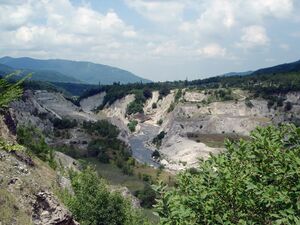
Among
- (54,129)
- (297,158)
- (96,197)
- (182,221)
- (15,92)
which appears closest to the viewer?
(15,92)

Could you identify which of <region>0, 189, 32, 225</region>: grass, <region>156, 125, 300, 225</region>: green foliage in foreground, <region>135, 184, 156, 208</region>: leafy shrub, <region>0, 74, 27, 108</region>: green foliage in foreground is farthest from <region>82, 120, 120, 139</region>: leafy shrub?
<region>0, 74, 27, 108</region>: green foliage in foreground

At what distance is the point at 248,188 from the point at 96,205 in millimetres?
34055

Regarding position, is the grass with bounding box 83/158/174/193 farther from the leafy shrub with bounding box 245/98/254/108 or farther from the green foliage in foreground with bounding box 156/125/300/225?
the green foliage in foreground with bounding box 156/125/300/225

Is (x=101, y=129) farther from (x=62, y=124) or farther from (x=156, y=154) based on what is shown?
(x=156, y=154)

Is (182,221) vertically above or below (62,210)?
above

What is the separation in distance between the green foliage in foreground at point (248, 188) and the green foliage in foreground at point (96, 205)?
101ft

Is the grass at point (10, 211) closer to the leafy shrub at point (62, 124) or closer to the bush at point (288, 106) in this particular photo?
the leafy shrub at point (62, 124)

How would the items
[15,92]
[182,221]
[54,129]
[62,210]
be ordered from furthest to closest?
1. [54,129]
2. [62,210]
3. [182,221]
4. [15,92]

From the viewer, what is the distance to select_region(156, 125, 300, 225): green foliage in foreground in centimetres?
1197

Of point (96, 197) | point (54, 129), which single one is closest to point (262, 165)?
point (96, 197)

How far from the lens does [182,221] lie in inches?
497

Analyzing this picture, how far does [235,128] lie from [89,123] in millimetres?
55036

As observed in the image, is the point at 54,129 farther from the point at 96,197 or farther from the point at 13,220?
the point at 13,220

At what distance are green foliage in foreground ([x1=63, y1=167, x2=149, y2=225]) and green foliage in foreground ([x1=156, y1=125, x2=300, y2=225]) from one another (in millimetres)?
30648
